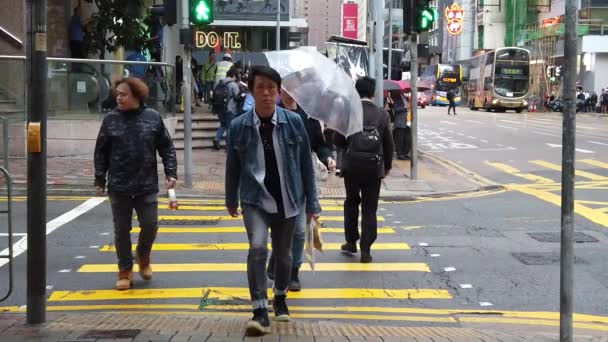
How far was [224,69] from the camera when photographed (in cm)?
2003

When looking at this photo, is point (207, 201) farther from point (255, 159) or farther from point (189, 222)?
point (255, 159)

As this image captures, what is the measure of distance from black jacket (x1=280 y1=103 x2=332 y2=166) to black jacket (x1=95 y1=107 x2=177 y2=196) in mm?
1378

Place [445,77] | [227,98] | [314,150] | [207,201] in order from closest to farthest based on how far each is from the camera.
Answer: [314,150]
[207,201]
[227,98]
[445,77]

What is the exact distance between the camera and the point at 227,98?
17672mm

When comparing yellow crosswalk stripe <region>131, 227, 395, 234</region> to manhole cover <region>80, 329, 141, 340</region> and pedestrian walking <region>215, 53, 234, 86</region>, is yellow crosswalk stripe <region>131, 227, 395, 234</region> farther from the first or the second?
pedestrian walking <region>215, 53, 234, 86</region>

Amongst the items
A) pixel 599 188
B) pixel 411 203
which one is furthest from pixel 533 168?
pixel 411 203

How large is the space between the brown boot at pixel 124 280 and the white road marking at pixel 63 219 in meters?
1.55

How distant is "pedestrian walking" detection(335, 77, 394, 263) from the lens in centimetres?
757

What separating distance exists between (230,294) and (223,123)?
39.7 ft

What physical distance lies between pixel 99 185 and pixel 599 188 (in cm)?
1029

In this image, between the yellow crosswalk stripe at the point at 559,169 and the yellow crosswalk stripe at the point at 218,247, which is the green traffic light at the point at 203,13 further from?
the yellow crosswalk stripe at the point at 559,169

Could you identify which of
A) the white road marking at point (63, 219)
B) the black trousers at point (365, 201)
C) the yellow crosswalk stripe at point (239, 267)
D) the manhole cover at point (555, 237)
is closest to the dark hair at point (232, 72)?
the white road marking at point (63, 219)

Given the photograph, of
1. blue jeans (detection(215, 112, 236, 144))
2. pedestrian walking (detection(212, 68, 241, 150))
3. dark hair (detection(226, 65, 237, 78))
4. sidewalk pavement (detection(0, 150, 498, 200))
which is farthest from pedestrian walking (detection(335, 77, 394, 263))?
dark hair (detection(226, 65, 237, 78))

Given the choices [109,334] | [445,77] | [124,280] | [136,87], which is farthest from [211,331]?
[445,77]
